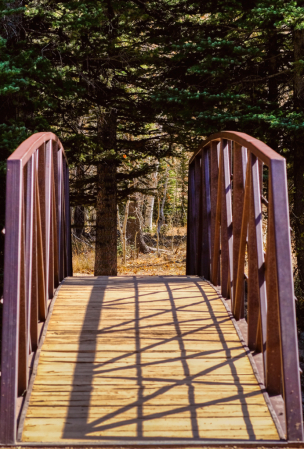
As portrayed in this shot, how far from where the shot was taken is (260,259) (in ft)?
11.4

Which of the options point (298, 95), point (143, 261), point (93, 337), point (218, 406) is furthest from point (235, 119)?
point (143, 261)

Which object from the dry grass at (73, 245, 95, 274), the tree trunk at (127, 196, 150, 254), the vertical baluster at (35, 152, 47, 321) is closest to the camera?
the vertical baluster at (35, 152, 47, 321)

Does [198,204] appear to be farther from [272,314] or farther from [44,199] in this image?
[272,314]

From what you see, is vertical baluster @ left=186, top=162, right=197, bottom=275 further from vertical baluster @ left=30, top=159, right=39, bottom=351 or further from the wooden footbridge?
vertical baluster @ left=30, top=159, right=39, bottom=351

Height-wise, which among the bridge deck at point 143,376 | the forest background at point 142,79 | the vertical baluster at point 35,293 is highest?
the forest background at point 142,79

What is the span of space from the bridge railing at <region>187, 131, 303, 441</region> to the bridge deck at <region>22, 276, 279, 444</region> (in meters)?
0.24

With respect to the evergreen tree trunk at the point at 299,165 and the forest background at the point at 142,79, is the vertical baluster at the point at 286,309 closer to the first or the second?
the forest background at the point at 142,79

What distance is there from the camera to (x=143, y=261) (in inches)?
626

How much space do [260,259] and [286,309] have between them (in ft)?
2.37

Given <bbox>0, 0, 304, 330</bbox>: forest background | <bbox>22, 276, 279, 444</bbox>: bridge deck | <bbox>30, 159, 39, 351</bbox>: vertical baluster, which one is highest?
<bbox>0, 0, 304, 330</bbox>: forest background

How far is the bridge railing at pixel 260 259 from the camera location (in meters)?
2.76

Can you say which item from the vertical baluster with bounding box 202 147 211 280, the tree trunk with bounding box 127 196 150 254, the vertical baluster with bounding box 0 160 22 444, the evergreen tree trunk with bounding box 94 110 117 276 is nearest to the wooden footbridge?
the vertical baluster with bounding box 0 160 22 444

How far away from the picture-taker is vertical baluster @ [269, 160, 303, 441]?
2.71 meters

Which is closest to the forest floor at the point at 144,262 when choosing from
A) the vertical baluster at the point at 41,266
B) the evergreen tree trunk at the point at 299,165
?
the evergreen tree trunk at the point at 299,165
